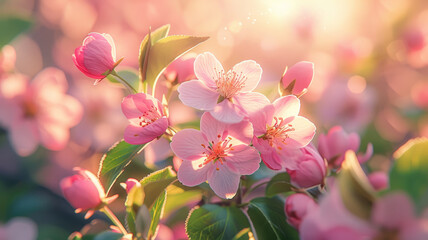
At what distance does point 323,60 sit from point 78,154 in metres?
1.03

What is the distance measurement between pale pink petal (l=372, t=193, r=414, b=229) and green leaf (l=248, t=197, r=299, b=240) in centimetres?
21

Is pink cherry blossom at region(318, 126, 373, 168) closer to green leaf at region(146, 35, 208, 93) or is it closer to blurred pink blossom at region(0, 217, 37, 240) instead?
green leaf at region(146, 35, 208, 93)

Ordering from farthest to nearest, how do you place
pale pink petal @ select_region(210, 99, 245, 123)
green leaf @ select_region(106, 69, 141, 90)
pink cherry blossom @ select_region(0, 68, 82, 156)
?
1. pink cherry blossom @ select_region(0, 68, 82, 156)
2. green leaf @ select_region(106, 69, 141, 90)
3. pale pink petal @ select_region(210, 99, 245, 123)

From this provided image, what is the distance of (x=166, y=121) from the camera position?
57 cm

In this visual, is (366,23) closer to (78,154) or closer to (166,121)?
(78,154)

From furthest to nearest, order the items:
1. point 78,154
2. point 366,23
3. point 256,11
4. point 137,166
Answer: point 366,23 < point 78,154 < point 256,11 < point 137,166

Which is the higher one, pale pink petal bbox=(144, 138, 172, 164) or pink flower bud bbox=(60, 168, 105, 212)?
pink flower bud bbox=(60, 168, 105, 212)

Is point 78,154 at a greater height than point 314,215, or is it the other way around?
point 314,215

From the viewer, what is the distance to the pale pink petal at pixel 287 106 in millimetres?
598

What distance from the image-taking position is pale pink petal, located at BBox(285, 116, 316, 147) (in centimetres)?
60

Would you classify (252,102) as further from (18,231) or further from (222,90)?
(18,231)

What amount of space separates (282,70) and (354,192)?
1278mm

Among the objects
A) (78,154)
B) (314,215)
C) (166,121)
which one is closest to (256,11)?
(166,121)

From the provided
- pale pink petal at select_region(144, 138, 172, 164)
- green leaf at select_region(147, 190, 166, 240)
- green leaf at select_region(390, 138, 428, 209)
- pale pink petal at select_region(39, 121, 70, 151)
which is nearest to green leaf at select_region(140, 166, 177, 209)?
green leaf at select_region(147, 190, 166, 240)
